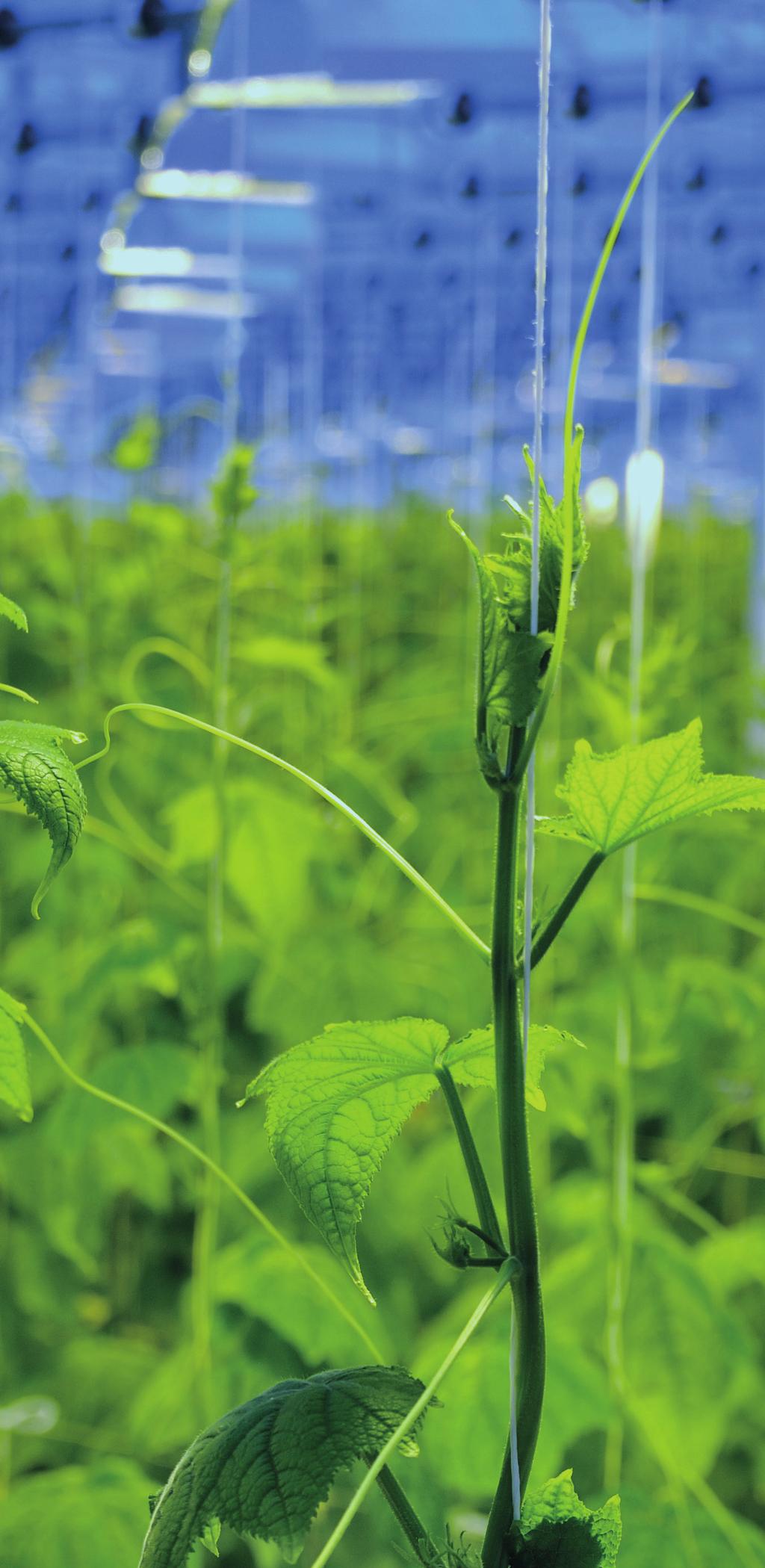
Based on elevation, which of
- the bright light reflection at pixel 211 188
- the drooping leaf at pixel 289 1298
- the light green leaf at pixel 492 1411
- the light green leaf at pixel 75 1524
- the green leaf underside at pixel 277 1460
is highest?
the bright light reflection at pixel 211 188

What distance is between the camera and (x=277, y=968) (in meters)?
1.06

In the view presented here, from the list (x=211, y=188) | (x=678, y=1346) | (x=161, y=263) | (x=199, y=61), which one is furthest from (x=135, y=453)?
(x=161, y=263)

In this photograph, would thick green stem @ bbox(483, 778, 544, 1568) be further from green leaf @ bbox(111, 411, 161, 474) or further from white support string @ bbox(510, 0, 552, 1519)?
green leaf @ bbox(111, 411, 161, 474)

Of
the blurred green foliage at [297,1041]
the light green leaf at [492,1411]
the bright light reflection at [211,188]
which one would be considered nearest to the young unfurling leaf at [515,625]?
the blurred green foliage at [297,1041]

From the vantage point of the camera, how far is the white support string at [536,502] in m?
0.31

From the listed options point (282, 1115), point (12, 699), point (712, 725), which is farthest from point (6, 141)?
point (282, 1115)

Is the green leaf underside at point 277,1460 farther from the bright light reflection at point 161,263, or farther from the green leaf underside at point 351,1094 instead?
the bright light reflection at point 161,263

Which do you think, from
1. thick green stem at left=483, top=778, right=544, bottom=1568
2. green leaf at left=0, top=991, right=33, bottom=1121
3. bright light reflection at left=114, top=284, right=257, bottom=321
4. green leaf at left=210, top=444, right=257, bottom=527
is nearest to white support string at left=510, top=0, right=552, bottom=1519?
thick green stem at left=483, top=778, right=544, bottom=1568

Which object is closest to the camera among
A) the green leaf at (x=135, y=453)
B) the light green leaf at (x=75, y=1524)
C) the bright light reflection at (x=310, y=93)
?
the light green leaf at (x=75, y=1524)

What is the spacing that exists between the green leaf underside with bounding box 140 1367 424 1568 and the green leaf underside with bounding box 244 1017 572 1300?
3 cm

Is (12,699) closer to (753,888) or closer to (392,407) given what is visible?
(753,888)

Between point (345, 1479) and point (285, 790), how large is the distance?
→ 67 cm

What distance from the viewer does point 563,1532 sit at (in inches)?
13.3

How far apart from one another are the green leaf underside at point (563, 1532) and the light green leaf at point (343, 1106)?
0.22ft
